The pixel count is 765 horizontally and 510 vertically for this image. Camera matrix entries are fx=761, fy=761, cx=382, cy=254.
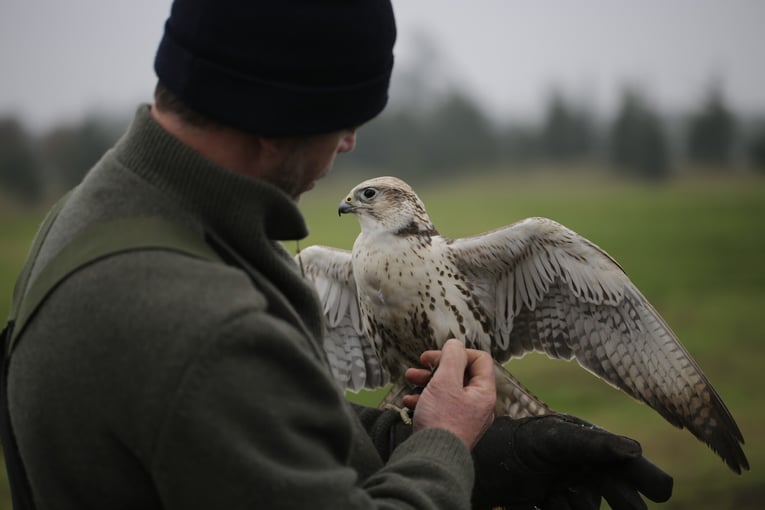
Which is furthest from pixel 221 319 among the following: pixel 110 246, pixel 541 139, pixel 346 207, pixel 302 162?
pixel 541 139

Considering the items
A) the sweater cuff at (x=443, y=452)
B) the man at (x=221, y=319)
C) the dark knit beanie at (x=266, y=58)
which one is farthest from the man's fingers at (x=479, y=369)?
the dark knit beanie at (x=266, y=58)

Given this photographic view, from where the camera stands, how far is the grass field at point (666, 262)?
→ 7.92 meters

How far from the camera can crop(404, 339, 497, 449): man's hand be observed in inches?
63.1

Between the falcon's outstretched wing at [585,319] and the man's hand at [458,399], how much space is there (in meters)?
1.19

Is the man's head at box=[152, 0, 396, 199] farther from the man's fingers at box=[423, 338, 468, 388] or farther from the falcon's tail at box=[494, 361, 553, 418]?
the falcon's tail at box=[494, 361, 553, 418]

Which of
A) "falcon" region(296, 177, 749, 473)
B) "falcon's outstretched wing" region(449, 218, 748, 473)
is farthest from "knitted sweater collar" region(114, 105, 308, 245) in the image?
"falcon's outstretched wing" region(449, 218, 748, 473)

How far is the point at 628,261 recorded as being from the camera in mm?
18062

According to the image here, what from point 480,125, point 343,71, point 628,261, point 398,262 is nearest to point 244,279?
point 343,71

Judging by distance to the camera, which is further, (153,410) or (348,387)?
(348,387)

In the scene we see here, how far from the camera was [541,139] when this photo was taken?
102 feet

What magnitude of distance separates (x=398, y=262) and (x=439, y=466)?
1597 millimetres

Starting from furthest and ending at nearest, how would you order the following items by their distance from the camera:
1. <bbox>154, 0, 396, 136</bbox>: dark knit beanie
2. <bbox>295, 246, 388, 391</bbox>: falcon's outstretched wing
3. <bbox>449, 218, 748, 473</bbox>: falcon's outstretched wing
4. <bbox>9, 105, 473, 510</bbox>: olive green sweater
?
<bbox>295, 246, 388, 391</bbox>: falcon's outstretched wing
<bbox>449, 218, 748, 473</bbox>: falcon's outstretched wing
<bbox>154, 0, 396, 136</bbox>: dark knit beanie
<bbox>9, 105, 473, 510</bbox>: olive green sweater

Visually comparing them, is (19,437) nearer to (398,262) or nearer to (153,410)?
(153,410)

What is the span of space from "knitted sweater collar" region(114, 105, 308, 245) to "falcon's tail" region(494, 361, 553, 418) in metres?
1.67
